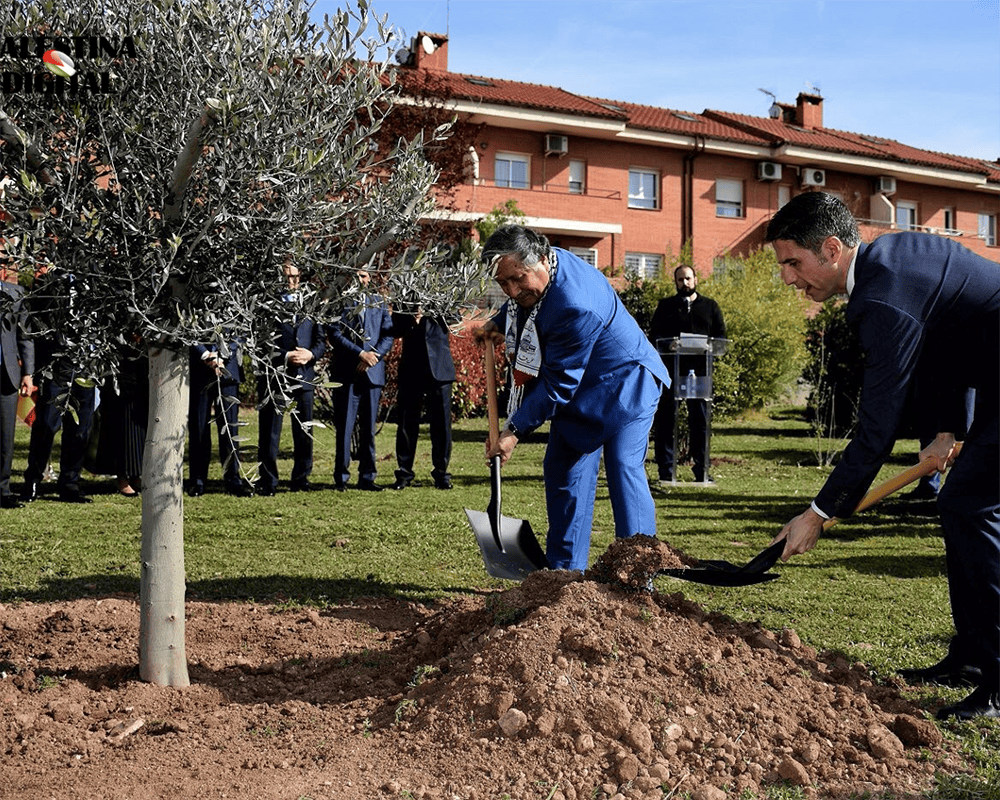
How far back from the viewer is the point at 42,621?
4.93 meters

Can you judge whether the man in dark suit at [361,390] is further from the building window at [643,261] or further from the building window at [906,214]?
the building window at [906,214]

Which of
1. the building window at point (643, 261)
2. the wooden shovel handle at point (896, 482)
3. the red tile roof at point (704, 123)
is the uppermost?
the red tile roof at point (704, 123)

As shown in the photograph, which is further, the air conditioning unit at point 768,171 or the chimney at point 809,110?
the chimney at point 809,110

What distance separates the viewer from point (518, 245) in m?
4.96

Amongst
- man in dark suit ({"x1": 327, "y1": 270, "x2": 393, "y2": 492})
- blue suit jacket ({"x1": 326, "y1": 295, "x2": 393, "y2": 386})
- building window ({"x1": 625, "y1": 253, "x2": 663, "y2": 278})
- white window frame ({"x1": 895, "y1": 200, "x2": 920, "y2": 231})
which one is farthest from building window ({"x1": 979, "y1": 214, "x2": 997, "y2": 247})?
man in dark suit ({"x1": 327, "y1": 270, "x2": 393, "y2": 492})

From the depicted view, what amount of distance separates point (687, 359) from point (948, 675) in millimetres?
7054

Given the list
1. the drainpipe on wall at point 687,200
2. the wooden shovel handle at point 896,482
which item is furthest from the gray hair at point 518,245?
the drainpipe on wall at point 687,200

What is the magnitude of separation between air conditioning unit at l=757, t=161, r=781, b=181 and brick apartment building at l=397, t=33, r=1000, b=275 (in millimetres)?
50

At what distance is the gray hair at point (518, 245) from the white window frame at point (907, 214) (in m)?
36.9

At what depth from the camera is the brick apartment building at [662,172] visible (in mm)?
30531

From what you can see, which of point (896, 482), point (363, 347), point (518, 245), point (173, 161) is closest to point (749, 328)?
point (363, 347)

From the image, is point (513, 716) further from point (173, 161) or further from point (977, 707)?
point (173, 161)

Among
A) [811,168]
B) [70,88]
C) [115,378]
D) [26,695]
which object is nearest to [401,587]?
[26,695]

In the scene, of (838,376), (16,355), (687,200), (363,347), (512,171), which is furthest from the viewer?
(687,200)
